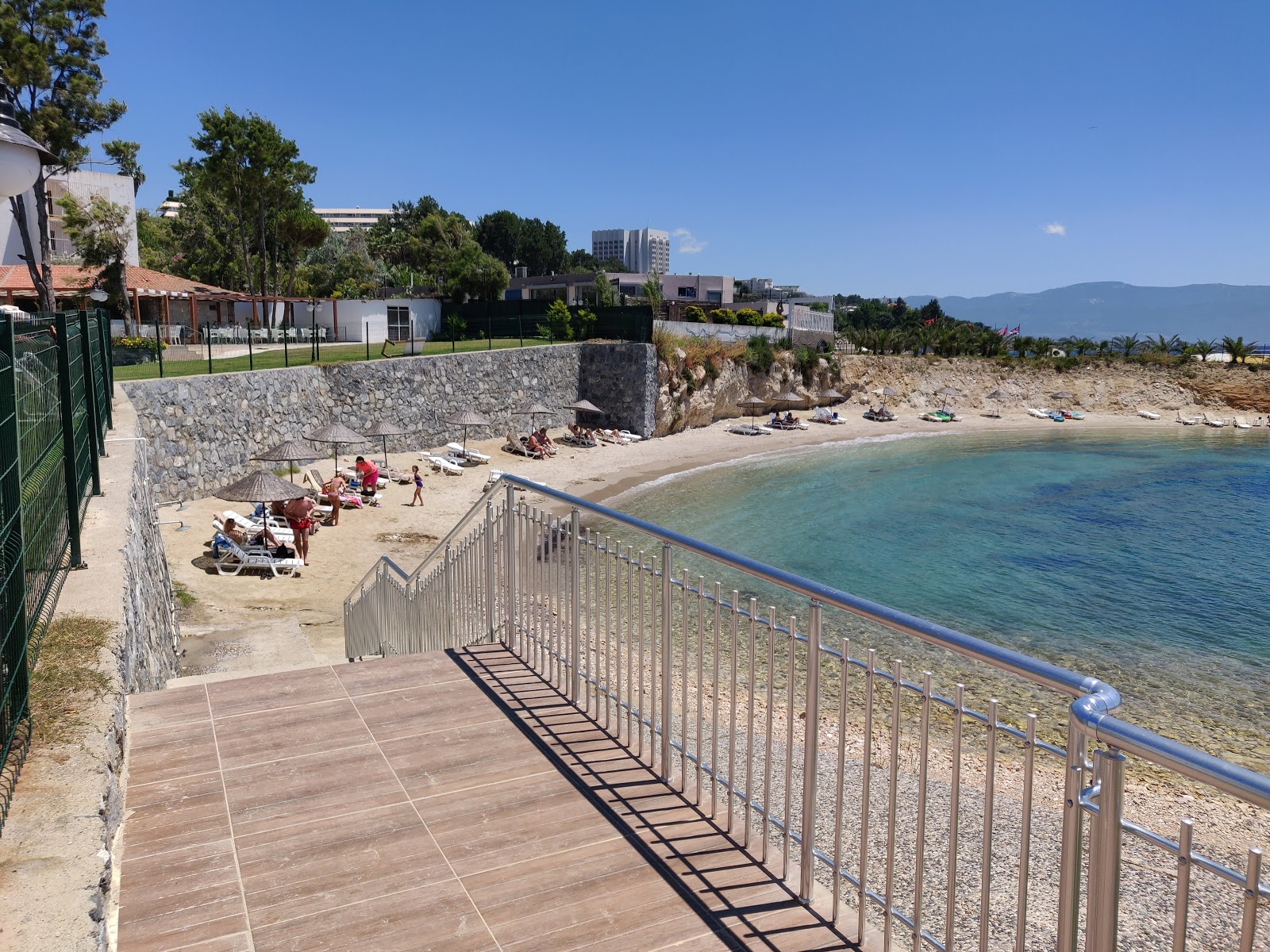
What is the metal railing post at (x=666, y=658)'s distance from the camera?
14.2ft

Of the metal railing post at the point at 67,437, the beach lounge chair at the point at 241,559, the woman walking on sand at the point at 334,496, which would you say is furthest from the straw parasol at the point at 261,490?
the metal railing post at the point at 67,437

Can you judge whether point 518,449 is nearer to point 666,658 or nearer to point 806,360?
point 806,360

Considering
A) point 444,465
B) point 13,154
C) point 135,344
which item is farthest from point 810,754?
point 135,344

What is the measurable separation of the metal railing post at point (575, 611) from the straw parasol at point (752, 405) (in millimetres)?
45766

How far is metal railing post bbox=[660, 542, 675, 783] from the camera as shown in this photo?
4.34 meters

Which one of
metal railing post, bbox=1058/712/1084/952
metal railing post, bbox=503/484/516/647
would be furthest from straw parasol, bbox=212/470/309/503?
metal railing post, bbox=1058/712/1084/952

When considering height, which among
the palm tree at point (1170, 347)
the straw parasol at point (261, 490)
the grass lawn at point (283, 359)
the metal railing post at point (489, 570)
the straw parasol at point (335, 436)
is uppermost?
the palm tree at point (1170, 347)

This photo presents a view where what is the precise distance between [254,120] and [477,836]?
45772 mm

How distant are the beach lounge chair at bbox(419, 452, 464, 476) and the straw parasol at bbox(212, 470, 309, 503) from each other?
35.1 feet

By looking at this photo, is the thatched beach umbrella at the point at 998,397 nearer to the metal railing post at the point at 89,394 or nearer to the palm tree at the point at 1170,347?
the palm tree at the point at 1170,347

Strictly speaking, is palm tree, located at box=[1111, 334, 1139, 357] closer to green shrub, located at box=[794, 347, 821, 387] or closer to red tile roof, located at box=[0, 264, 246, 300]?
green shrub, located at box=[794, 347, 821, 387]

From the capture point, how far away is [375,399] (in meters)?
31.1

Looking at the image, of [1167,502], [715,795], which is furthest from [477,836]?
[1167,502]

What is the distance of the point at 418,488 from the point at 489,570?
66.9 ft
